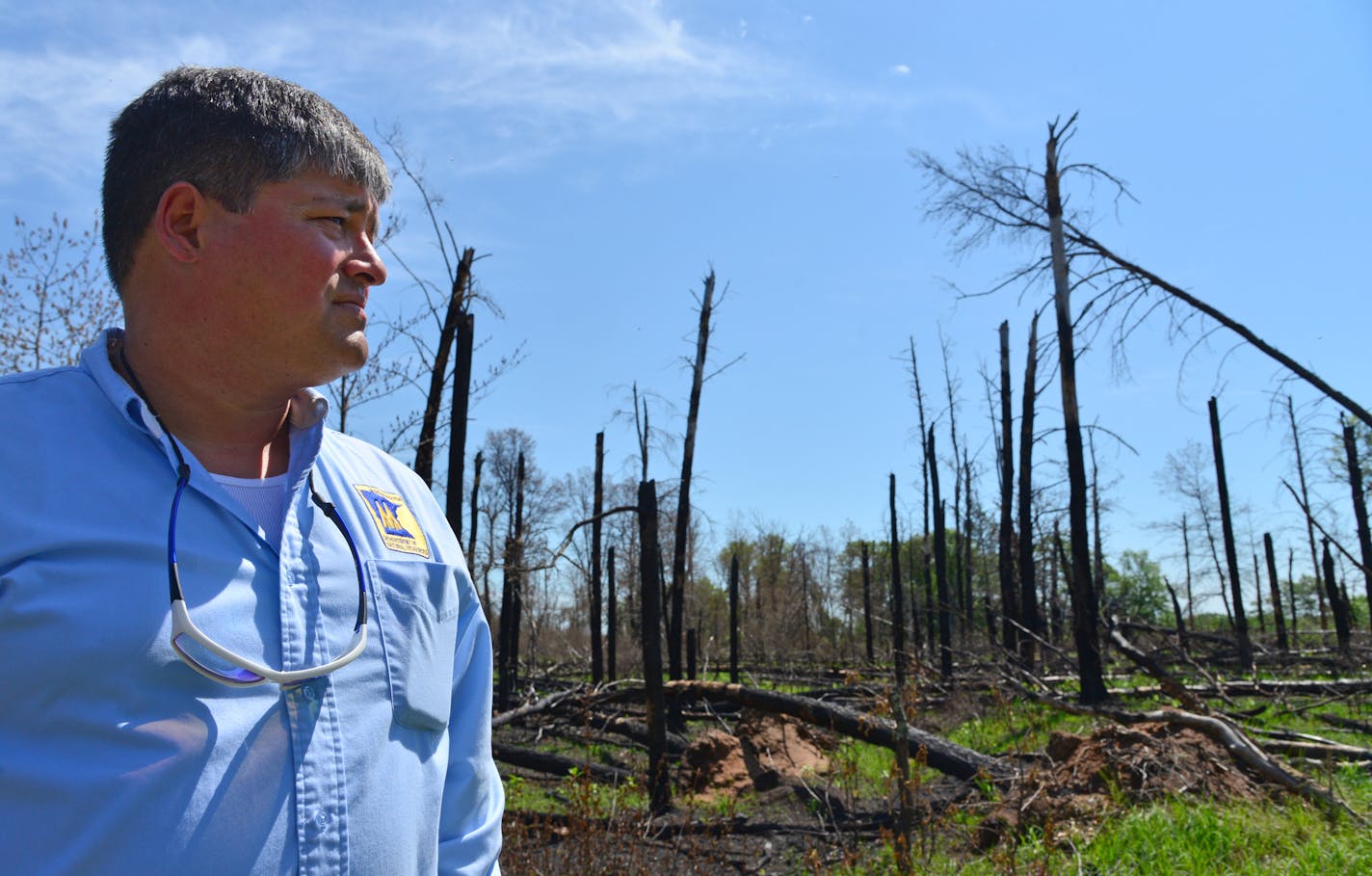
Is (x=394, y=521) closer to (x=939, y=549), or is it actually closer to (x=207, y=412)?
(x=207, y=412)

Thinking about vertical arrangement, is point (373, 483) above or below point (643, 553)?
below

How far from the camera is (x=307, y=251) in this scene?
4.72 feet

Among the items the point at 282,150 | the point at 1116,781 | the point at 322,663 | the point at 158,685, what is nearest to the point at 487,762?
the point at 322,663

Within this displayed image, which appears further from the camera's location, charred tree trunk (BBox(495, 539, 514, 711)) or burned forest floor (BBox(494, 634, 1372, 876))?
charred tree trunk (BBox(495, 539, 514, 711))

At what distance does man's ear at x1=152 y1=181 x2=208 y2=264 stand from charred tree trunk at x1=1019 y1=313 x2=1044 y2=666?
19.5m

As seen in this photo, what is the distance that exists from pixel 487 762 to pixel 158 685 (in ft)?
1.95

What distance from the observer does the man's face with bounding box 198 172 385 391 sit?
142 centimetres

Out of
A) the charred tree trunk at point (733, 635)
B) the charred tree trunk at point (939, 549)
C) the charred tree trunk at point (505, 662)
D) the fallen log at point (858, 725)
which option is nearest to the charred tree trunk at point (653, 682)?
the fallen log at point (858, 725)

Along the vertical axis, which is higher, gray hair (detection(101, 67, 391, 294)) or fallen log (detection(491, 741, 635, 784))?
gray hair (detection(101, 67, 391, 294))

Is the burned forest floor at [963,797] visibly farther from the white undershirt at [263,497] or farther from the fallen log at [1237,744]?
the white undershirt at [263,497]

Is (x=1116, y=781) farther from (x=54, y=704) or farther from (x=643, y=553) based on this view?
(x=54, y=704)

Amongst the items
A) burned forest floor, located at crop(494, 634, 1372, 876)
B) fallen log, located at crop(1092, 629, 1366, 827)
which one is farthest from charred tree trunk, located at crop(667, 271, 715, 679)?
fallen log, located at crop(1092, 629, 1366, 827)

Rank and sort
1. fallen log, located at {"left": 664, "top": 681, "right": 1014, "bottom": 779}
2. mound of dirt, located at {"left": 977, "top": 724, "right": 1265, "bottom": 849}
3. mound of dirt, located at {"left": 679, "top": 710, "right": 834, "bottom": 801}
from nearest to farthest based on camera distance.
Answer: mound of dirt, located at {"left": 977, "top": 724, "right": 1265, "bottom": 849} < fallen log, located at {"left": 664, "top": 681, "right": 1014, "bottom": 779} < mound of dirt, located at {"left": 679, "top": 710, "right": 834, "bottom": 801}

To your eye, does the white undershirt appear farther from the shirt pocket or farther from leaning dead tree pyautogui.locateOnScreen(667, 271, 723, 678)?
leaning dead tree pyautogui.locateOnScreen(667, 271, 723, 678)
